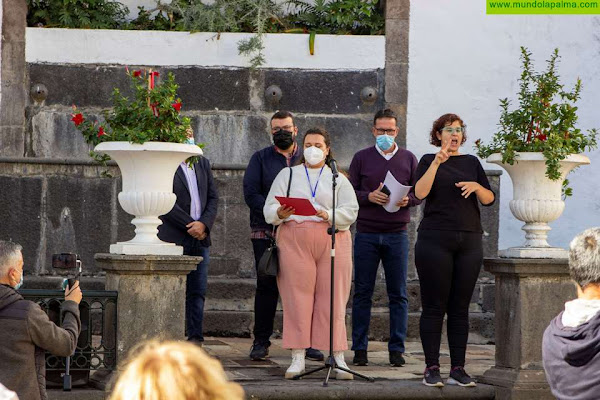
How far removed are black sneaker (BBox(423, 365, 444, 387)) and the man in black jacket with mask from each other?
121 centimetres

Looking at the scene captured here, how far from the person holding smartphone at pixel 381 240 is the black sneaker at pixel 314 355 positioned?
0.27 m

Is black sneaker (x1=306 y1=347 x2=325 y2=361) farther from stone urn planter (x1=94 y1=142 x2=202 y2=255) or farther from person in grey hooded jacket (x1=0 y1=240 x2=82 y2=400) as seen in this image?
person in grey hooded jacket (x1=0 y1=240 x2=82 y2=400)

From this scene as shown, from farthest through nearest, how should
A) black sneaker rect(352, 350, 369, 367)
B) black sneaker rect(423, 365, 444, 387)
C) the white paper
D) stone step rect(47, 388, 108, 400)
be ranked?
black sneaker rect(352, 350, 369, 367) → the white paper → black sneaker rect(423, 365, 444, 387) → stone step rect(47, 388, 108, 400)

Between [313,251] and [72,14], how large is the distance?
414 centimetres

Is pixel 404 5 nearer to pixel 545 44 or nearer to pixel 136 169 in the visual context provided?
pixel 545 44

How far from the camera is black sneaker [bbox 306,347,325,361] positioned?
27.2 ft

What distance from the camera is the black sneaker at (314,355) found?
8.30 meters

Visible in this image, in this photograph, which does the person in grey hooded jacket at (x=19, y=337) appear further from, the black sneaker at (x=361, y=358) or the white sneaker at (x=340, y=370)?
the black sneaker at (x=361, y=358)

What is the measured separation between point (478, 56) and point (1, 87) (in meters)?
4.22

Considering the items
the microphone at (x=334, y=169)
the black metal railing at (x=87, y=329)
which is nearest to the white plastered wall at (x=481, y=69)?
the microphone at (x=334, y=169)

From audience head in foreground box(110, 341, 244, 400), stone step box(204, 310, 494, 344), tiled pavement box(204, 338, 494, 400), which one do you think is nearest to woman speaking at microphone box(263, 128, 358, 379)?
tiled pavement box(204, 338, 494, 400)

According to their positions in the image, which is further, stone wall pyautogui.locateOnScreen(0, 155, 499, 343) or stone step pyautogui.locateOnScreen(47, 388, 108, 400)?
stone wall pyautogui.locateOnScreen(0, 155, 499, 343)

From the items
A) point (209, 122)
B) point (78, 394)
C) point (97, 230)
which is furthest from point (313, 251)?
point (209, 122)

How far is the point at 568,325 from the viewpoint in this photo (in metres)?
3.96
